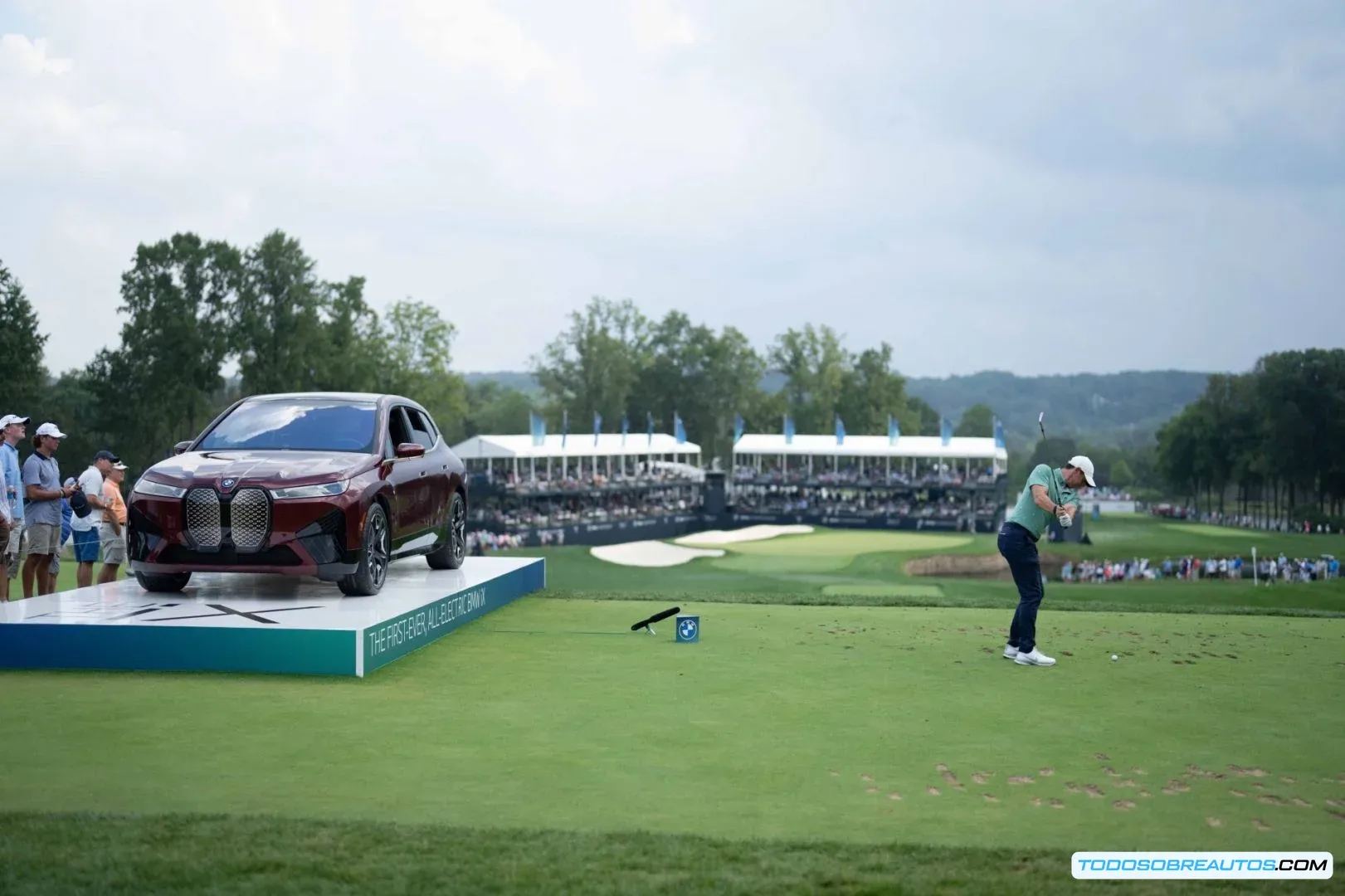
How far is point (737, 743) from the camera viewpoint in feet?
23.4

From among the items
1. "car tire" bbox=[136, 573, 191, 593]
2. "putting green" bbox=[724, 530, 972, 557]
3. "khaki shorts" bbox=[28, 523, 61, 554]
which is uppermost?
"khaki shorts" bbox=[28, 523, 61, 554]

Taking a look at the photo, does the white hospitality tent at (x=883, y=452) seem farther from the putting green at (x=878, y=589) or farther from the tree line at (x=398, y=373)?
the putting green at (x=878, y=589)

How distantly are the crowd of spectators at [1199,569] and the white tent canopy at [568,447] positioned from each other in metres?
25.8

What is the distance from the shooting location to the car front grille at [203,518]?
1026cm

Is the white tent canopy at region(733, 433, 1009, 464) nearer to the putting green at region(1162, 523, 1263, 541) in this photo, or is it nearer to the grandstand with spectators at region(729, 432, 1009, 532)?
the grandstand with spectators at region(729, 432, 1009, 532)

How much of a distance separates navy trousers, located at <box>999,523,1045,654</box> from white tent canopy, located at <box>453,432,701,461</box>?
48351 mm

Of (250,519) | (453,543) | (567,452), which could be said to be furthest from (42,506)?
(567,452)

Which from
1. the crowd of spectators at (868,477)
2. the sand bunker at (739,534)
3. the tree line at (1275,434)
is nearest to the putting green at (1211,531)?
the tree line at (1275,434)

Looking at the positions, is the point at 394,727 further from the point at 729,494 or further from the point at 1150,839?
the point at 729,494

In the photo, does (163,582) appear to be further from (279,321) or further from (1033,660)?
(279,321)

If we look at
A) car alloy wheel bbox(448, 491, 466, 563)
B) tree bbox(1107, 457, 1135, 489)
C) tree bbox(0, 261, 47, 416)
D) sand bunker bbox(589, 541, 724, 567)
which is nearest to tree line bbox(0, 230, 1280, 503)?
tree bbox(0, 261, 47, 416)

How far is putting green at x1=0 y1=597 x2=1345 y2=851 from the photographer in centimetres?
577

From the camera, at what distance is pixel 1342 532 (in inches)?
3169

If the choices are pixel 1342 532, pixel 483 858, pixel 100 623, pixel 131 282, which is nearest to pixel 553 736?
pixel 483 858
